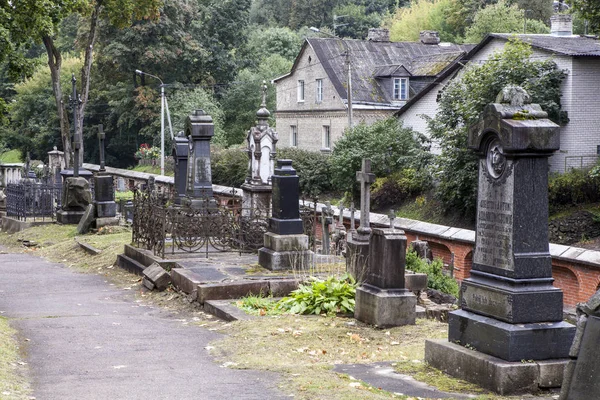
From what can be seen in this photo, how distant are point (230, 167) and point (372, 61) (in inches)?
425

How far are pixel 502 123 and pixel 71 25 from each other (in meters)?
61.8

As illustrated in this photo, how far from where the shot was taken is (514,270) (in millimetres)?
7727

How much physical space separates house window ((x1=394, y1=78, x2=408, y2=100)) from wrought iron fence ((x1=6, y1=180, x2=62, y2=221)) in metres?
23.7

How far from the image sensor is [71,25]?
6556 cm

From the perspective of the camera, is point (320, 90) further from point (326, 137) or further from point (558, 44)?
point (558, 44)

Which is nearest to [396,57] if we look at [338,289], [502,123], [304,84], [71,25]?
[304,84]

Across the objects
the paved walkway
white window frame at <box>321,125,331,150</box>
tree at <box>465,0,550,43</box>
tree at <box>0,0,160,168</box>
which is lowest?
the paved walkway

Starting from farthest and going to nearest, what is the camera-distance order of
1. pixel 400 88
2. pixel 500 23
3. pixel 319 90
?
1. pixel 500 23
2. pixel 319 90
3. pixel 400 88

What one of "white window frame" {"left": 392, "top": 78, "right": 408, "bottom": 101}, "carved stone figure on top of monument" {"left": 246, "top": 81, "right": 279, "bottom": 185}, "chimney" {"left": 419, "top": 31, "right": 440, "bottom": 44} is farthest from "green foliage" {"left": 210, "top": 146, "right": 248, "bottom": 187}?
"carved stone figure on top of monument" {"left": 246, "top": 81, "right": 279, "bottom": 185}

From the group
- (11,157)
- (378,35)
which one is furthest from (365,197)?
(11,157)

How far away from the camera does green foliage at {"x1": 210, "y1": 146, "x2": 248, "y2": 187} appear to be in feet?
139

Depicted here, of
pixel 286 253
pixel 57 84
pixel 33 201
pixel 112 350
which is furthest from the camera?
pixel 57 84

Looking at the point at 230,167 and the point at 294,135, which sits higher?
the point at 294,135

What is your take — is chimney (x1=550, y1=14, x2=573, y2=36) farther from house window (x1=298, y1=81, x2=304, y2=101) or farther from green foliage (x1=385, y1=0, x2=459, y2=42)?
green foliage (x1=385, y1=0, x2=459, y2=42)
